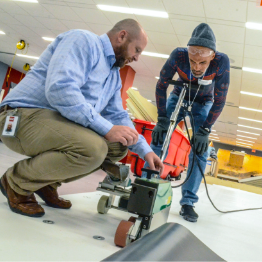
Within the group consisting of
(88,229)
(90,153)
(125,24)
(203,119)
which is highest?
(125,24)

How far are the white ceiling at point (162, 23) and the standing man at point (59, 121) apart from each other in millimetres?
3436

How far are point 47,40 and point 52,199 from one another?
6.96 m

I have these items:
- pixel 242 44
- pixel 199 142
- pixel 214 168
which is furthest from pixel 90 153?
pixel 214 168

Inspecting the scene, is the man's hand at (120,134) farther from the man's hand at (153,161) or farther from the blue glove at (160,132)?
the blue glove at (160,132)

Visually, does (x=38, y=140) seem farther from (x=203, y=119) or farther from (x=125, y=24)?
(x=203, y=119)

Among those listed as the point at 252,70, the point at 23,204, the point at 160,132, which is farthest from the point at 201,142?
the point at 252,70

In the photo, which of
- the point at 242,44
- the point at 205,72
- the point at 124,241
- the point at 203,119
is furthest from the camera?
the point at 242,44

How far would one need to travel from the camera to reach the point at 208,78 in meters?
Result: 1.78

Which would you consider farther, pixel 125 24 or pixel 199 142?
pixel 199 142

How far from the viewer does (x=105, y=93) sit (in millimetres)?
1302

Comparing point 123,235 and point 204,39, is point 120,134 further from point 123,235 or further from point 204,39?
point 204,39

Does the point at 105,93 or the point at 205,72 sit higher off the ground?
the point at 205,72

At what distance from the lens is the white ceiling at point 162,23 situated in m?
4.13

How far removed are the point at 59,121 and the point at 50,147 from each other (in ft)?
0.35
